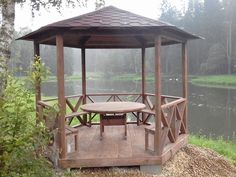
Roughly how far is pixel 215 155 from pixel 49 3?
5366 millimetres

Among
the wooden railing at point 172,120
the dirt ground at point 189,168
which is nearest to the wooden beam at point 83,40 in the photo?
the wooden railing at point 172,120

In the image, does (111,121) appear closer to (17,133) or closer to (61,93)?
(61,93)

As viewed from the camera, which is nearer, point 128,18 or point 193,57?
point 128,18

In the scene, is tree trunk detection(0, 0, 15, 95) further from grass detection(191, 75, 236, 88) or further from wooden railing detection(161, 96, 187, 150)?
grass detection(191, 75, 236, 88)

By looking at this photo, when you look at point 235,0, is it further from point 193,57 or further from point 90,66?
point 90,66

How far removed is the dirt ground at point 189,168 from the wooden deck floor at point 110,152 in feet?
0.43

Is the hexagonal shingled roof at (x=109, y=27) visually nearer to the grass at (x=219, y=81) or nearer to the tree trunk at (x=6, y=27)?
→ the tree trunk at (x=6, y=27)

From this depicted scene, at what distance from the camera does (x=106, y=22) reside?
517cm

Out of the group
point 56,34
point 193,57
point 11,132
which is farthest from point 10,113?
point 193,57

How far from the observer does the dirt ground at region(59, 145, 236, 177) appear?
16.8ft

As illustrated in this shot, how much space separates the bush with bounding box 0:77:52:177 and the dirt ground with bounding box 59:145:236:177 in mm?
2303

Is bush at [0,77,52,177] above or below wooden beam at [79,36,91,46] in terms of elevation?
below

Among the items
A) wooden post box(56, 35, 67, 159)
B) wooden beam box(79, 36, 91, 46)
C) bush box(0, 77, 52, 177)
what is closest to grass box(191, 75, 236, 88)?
wooden beam box(79, 36, 91, 46)

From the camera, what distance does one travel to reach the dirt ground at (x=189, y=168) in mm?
5117
